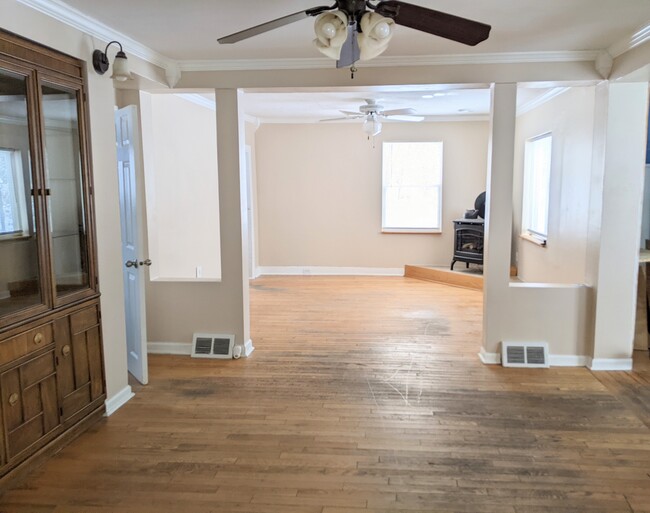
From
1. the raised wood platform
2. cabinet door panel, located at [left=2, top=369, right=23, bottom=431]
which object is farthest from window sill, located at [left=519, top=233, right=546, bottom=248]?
cabinet door panel, located at [left=2, top=369, right=23, bottom=431]

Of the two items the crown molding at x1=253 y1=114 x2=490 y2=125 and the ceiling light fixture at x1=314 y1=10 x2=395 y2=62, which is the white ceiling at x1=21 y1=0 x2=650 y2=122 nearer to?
the ceiling light fixture at x1=314 y1=10 x2=395 y2=62

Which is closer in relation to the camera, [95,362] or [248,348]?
[95,362]

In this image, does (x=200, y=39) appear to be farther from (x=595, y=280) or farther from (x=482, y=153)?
(x=482, y=153)

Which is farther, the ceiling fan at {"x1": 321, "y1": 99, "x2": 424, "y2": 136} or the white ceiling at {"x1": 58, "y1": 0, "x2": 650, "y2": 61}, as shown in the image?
the ceiling fan at {"x1": 321, "y1": 99, "x2": 424, "y2": 136}

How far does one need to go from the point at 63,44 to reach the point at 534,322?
382 centimetres

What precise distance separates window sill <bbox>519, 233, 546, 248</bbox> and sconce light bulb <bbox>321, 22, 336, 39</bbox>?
15.1 feet

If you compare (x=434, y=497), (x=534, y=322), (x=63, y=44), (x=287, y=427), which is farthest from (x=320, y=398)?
(x=63, y=44)

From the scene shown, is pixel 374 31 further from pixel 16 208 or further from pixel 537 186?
pixel 537 186

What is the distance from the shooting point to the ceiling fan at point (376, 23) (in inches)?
79.8

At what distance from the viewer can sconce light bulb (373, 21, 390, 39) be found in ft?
6.76

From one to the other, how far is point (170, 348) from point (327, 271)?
418 cm

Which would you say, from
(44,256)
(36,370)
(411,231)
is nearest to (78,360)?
(36,370)

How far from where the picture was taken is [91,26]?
2.93 meters

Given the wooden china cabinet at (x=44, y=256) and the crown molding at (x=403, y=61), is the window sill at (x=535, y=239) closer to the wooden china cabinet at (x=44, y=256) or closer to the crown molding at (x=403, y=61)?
the crown molding at (x=403, y=61)
